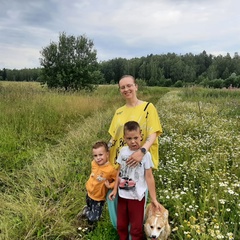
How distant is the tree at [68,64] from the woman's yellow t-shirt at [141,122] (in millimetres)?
24034

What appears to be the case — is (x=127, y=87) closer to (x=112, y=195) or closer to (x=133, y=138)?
(x=133, y=138)

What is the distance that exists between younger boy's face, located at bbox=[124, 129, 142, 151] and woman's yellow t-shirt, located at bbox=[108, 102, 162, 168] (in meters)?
0.20

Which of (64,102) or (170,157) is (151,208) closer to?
(170,157)

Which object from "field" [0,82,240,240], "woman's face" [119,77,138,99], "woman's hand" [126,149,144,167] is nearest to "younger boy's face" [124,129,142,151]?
"woman's hand" [126,149,144,167]

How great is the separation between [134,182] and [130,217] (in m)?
0.41

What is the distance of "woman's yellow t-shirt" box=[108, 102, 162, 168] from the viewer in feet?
9.13

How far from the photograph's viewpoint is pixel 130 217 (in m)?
2.74

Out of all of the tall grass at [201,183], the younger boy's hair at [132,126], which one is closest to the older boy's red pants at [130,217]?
the tall grass at [201,183]

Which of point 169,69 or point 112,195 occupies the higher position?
point 112,195

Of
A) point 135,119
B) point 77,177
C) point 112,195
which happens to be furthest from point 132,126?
point 77,177

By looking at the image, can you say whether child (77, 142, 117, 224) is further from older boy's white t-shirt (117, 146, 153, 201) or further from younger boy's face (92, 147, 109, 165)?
older boy's white t-shirt (117, 146, 153, 201)

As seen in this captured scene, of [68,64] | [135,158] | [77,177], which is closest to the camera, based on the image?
[135,158]

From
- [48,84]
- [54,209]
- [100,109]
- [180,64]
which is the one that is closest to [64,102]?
[100,109]

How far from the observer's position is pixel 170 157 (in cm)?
507
